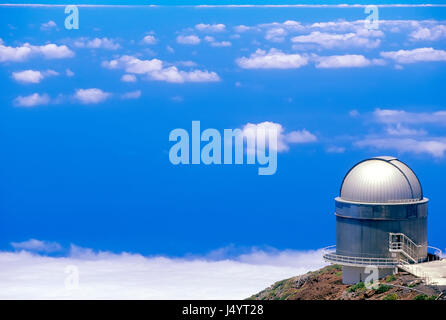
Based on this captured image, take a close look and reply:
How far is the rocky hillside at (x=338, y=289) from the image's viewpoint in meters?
50.3

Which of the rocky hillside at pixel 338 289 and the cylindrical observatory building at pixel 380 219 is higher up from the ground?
the cylindrical observatory building at pixel 380 219

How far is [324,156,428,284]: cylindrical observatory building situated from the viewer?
55.5m

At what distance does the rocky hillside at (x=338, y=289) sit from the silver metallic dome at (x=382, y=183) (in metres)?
4.59

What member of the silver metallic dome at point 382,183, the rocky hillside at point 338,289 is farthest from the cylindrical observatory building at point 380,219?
the rocky hillside at point 338,289

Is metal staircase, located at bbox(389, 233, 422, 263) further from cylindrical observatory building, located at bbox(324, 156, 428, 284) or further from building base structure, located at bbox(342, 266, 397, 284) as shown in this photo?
building base structure, located at bbox(342, 266, 397, 284)

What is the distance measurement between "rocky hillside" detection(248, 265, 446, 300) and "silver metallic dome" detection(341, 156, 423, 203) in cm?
459

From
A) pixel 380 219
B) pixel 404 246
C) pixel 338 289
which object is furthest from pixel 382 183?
pixel 338 289

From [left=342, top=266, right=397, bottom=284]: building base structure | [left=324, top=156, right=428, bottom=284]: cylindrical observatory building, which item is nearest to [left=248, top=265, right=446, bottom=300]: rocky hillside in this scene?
[left=342, top=266, right=397, bottom=284]: building base structure

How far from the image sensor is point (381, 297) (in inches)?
2030

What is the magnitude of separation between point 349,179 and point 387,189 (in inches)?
98.2

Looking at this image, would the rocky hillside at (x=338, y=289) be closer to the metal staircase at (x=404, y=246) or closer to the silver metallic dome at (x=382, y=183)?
the metal staircase at (x=404, y=246)

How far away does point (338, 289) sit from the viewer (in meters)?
57.6
